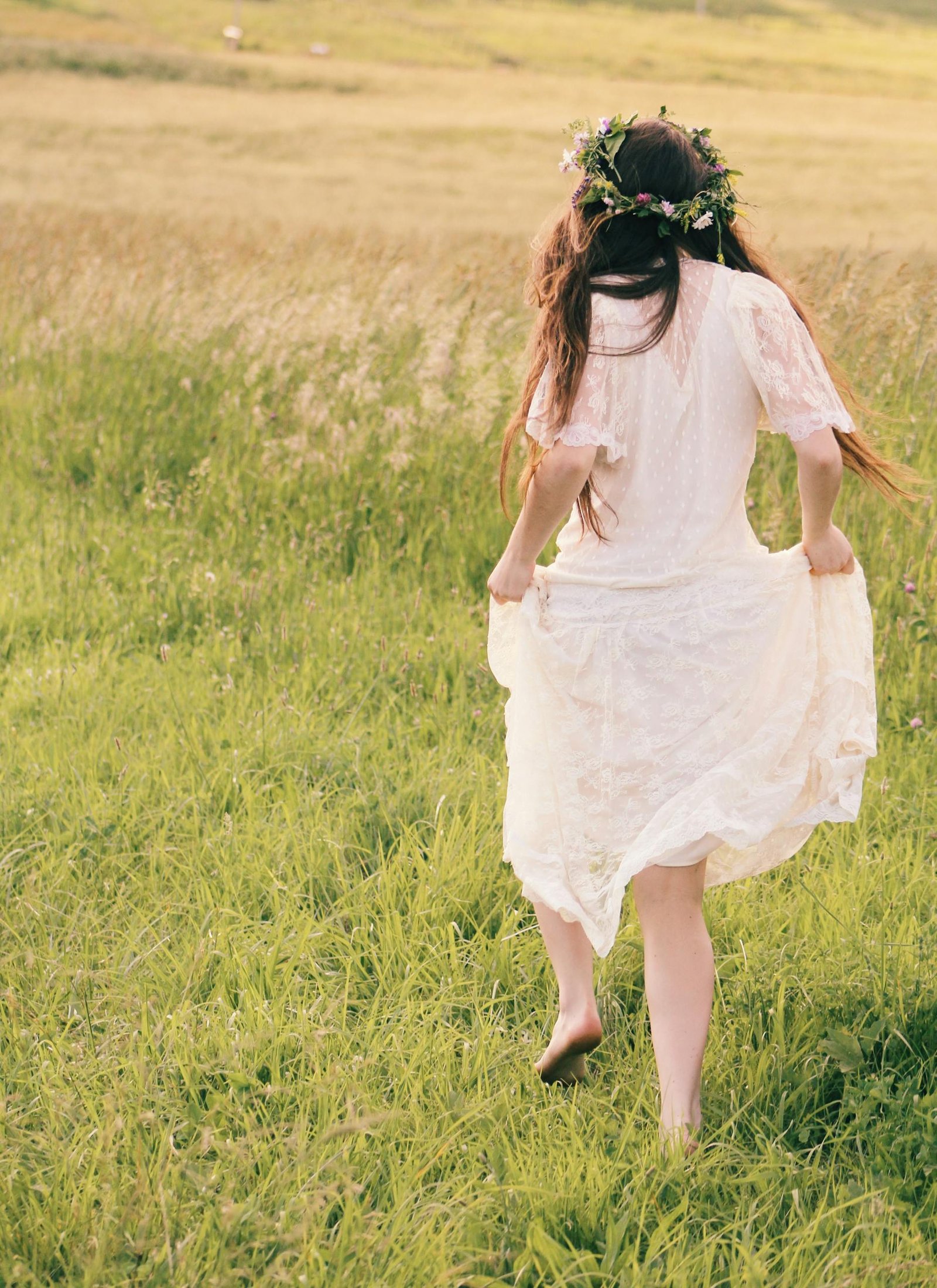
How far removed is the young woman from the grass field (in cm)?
22

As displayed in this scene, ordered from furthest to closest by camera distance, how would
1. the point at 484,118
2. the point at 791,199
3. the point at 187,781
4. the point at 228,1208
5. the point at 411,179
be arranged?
the point at 484,118, the point at 411,179, the point at 791,199, the point at 187,781, the point at 228,1208

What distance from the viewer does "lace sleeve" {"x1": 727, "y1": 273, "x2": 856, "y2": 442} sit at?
193 cm

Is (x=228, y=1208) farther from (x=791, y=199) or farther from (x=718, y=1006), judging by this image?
(x=791, y=199)

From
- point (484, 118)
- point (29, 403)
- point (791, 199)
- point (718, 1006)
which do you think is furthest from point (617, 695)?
point (484, 118)

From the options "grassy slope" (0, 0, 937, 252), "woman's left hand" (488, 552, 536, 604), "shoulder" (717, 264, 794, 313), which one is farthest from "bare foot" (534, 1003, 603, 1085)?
"grassy slope" (0, 0, 937, 252)

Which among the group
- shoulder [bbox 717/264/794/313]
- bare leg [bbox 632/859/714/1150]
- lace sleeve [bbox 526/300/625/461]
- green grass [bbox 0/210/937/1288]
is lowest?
green grass [bbox 0/210/937/1288]

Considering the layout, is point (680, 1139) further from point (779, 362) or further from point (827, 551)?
point (779, 362)

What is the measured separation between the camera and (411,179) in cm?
1811

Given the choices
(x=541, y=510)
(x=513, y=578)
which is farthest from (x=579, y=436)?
(x=513, y=578)

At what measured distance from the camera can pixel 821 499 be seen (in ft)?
6.62

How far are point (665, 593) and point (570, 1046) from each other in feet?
2.60

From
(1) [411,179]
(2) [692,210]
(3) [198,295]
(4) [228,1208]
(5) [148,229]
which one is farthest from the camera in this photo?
(1) [411,179]

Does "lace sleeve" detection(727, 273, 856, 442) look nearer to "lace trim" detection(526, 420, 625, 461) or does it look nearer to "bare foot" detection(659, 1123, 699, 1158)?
"lace trim" detection(526, 420, 625, 461)

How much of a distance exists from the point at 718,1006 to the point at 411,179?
58.2ft
